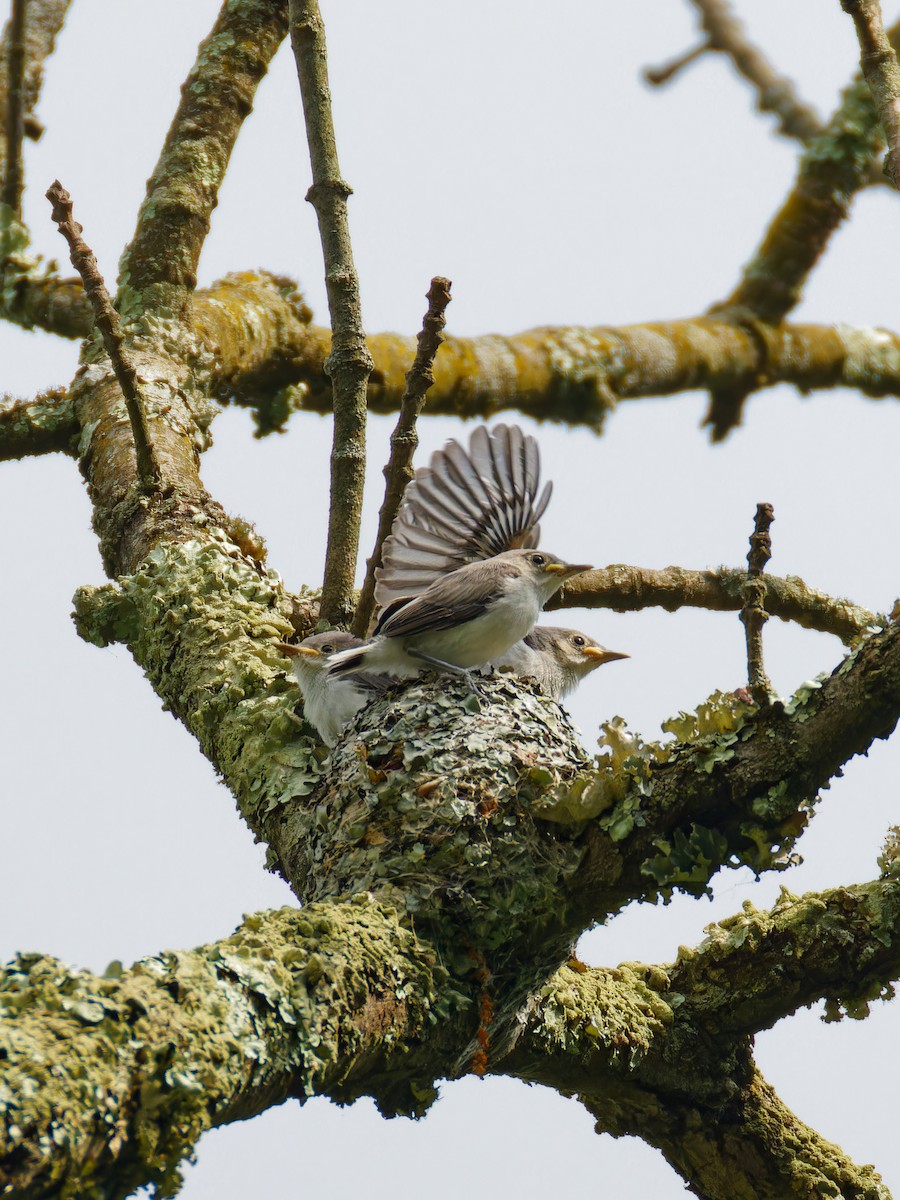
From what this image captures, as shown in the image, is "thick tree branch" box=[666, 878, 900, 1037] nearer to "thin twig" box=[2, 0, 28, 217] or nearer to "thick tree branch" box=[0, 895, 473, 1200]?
"thick tree branch" box=[0, 895, 473, 1200]

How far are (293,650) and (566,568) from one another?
1.22 meters

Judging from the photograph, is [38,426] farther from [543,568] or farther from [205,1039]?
[205,1039]

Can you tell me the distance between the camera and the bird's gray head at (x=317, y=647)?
4734 millimetres

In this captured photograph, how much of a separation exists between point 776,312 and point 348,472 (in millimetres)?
3685

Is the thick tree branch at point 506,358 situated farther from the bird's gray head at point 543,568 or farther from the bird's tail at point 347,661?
the bird's tail at point 347,661

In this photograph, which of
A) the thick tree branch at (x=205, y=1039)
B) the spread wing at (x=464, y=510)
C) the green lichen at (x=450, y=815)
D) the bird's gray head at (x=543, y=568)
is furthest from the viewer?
the spread wing at (x=464, y=510)

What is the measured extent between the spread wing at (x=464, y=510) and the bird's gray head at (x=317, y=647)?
0.96 feet

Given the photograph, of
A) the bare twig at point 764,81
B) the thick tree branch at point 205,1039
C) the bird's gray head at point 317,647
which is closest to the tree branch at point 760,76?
the bare twig at point 764,81

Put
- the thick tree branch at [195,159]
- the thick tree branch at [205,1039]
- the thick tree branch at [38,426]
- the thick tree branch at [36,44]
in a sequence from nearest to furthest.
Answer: the thick tree branch at [205,1039], the thick tree branch at [38,426], the thick tree branch at [195,159], the thick tree branch at [36,44]

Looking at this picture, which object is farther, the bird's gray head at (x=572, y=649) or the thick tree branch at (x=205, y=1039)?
the bird's gray head at (x=572, y=649)

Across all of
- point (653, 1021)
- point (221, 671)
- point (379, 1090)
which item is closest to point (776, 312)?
point (221, 671)

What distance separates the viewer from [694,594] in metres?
5.82

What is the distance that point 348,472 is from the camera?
477 cm

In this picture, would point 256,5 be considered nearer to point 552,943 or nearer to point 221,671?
point 221,671
